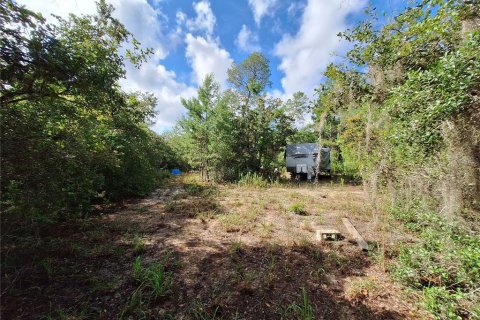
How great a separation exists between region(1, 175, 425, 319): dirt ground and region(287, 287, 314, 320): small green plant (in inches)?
0.4

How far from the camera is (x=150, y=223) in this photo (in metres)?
4.53

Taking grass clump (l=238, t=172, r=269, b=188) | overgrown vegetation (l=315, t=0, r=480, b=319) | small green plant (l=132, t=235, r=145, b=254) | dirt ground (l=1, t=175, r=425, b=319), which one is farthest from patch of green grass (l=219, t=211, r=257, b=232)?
grass clump (l=238, t=172, r=269, b=188)

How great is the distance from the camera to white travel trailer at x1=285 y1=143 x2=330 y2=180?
11.2 metres

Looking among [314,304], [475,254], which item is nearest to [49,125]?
[314,304]

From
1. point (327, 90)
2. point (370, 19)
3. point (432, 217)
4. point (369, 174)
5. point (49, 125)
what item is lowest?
point (432, 217)

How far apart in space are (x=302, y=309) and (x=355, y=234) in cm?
239

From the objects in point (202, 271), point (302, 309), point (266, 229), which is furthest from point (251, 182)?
point (302, 309)

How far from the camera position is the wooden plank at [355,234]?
348cm

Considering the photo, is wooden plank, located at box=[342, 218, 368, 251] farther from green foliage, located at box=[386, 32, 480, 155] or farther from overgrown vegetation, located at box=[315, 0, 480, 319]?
green foliage, located at box=[386, 32, 480, 155]

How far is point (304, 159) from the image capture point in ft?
37.3

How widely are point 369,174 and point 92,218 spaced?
18.2 ft

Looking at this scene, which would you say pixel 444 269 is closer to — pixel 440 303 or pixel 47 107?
pixel 440 303

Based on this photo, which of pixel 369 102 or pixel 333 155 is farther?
pixel 333 155

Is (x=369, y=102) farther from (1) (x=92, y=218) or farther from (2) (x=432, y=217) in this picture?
(1) (x=92, y=218)
